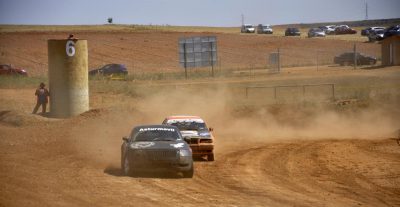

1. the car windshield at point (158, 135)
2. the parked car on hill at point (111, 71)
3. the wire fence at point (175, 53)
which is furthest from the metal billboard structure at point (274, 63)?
the car windshield at point (158, 135)

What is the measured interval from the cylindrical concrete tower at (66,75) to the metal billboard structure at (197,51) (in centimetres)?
3135

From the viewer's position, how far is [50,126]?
33875 millimetres

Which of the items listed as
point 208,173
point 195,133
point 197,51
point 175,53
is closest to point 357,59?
point 197,51

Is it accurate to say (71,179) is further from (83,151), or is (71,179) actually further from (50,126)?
(50,126)

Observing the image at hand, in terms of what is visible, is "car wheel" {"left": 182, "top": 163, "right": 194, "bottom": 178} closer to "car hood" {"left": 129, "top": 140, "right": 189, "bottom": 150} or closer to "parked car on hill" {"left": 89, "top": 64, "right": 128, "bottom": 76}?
"car hood" {"left": 129, "top": 140, "right": 189, "bottom": 150}

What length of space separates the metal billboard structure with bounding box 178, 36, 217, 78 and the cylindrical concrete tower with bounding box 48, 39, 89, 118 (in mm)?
31351

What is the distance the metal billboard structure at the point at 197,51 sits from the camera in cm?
6781

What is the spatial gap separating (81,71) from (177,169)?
714 inches

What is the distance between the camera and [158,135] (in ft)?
69.6

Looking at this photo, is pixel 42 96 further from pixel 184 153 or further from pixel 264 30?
pixel 264 30

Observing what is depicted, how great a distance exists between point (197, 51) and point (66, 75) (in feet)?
107

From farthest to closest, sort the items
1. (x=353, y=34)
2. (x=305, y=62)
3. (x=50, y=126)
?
(x=353, y=34) < (x=305, y=62) < (x=50, y=126)

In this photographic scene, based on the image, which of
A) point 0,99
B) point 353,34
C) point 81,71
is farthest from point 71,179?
point 353,34

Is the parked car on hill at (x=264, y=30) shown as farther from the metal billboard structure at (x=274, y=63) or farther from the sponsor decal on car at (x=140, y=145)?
the sponsor decal on car at (x=140, y=145)
